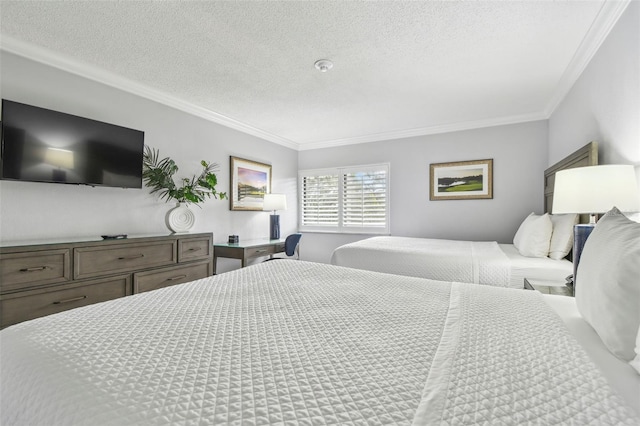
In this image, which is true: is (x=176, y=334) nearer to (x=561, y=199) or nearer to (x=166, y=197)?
(x=561, y=199)

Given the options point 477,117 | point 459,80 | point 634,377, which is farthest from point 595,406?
point 477,117

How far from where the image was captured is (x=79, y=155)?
102 inches

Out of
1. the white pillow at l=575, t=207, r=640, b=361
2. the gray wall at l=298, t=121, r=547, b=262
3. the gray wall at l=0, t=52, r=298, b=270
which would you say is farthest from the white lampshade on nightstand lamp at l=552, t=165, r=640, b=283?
the gray wall at l=0, t=52, r=298, b=270

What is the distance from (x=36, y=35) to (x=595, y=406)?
3656mm

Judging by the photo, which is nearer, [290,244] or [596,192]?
[596,192]

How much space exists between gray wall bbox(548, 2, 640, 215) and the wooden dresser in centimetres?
376

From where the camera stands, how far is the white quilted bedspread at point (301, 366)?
1.82 feet

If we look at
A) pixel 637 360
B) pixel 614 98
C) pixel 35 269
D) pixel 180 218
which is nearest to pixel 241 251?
pixel 180 218

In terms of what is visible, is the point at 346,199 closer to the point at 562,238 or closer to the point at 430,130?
the point at 430,130

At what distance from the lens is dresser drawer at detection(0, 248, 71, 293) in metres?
2.02

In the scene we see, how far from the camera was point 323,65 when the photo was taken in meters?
2.66

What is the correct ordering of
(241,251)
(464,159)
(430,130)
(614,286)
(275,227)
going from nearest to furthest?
(614,286) < (241,251) < (464,159) < (430,130) < (275,227)

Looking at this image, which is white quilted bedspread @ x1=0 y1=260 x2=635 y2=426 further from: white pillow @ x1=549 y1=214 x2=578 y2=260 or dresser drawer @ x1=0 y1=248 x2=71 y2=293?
white pillow @ x1=549 y1=214 x2=578 y2=260

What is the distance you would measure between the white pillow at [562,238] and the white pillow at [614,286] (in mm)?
1841
